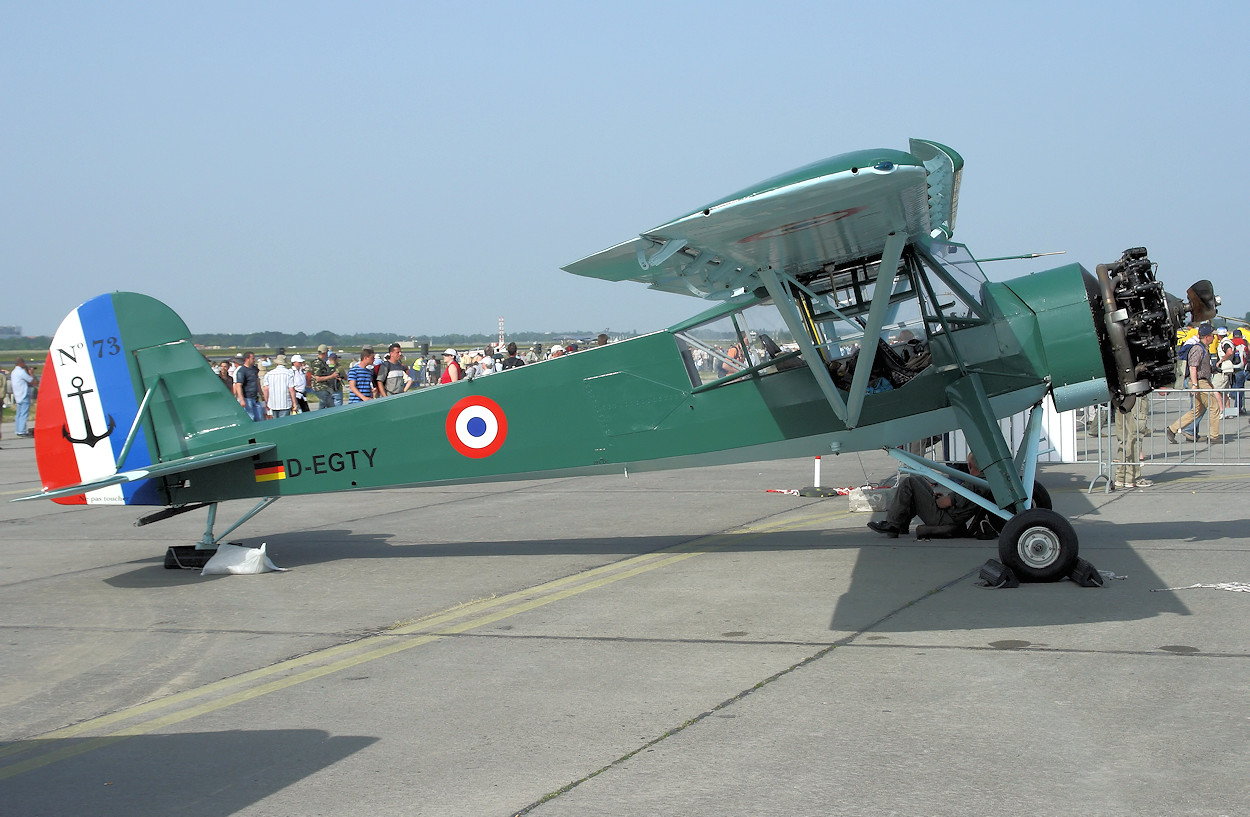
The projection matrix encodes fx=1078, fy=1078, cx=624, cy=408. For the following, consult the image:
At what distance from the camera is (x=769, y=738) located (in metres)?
4.30

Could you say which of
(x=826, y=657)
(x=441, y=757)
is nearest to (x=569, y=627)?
(x=826, y=657)

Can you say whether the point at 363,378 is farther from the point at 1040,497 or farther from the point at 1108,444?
the point at 1040,497

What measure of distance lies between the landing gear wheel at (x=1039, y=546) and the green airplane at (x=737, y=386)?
14 millimetres

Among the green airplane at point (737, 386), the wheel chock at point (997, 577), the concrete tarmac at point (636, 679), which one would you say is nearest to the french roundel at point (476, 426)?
the green airplane at point (737, 386)

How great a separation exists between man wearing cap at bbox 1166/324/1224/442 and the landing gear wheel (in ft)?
34.7

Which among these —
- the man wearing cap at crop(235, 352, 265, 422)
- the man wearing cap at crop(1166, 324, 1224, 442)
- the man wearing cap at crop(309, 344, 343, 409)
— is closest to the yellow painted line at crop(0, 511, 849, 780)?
the man wearing cap at crop(1166, 324, 1224, 442)

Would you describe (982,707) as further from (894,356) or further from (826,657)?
(894,356)

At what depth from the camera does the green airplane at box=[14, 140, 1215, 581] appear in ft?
24.2

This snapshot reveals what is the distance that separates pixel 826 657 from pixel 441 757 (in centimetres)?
215

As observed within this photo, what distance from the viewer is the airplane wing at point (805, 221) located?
5.55 meters

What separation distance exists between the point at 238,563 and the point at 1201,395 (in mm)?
14296

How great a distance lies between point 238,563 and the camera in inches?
339

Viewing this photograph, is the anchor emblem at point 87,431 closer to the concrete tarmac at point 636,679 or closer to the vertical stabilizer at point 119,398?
the vertical stabilizer at point 119,398

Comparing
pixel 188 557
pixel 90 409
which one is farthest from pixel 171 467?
pixel 90 409
